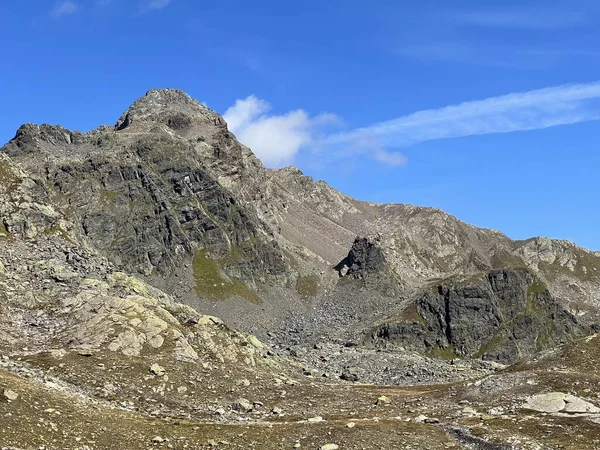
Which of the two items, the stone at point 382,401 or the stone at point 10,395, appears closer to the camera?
the stone at point 10,395

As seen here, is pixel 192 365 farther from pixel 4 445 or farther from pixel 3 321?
pixel 4 445

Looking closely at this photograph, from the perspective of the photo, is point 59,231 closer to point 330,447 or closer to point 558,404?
point 330,447

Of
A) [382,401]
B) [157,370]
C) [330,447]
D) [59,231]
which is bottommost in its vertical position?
[330,447]

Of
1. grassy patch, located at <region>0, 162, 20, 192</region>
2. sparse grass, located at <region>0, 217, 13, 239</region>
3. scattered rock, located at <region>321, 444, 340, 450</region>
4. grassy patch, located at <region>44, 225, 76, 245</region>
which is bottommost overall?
scattered rock, located at <region>321, 444, 340, 450</region>

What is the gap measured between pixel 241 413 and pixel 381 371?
295 feet

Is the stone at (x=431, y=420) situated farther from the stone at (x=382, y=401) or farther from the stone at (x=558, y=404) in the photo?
the stone at (x=558, y=404)

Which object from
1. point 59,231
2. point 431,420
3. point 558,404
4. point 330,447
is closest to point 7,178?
point 59,231

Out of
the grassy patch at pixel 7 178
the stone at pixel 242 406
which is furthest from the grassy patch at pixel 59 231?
the stone at pixel 242 406

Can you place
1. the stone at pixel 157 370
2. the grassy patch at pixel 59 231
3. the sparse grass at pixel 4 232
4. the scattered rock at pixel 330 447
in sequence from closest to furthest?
the scattered rock at pixel 330 447, the stone at pixel 157 370, the sparse grass at pixel 4 232, the grassy patch at pixel 59 231

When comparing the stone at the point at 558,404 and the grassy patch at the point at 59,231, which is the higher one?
the grassy patch at the point at 59,231

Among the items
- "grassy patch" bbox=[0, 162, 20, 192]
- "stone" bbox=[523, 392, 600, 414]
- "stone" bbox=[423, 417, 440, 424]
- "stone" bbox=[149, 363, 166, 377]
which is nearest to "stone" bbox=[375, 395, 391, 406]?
"stone" bbox=[423, 417, 440, 424]

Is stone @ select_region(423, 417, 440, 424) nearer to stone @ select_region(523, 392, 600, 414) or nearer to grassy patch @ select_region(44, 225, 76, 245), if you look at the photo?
stone @ select_region(523, 392, 600, 414)

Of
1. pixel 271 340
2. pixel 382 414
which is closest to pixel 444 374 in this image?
pixel 271 340

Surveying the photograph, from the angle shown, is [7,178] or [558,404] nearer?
[558,404]
